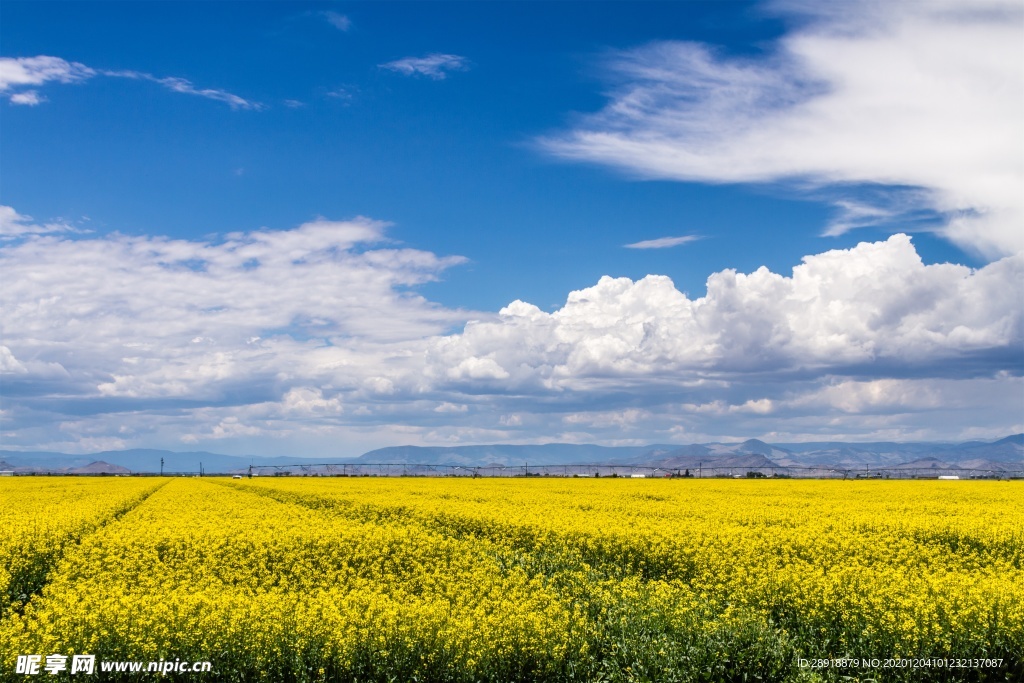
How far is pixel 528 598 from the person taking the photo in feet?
61.4

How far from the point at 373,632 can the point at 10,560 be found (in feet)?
44.4

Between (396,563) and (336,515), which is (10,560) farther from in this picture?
(336,515)

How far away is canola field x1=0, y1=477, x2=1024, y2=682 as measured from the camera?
15.1 metres

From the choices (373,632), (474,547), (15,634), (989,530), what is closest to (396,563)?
(474,547)

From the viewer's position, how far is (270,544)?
2473 centimetres

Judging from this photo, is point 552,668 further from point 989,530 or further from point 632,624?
point 989,530

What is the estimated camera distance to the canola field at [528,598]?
15.1m

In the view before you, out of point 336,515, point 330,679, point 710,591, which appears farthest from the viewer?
point 336,515

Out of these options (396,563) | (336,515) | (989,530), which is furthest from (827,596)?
(336,515)

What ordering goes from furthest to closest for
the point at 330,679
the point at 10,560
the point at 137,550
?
the point at 137,550 < the point at 10,560 < the point at 330,679

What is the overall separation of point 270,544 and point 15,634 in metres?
9.56

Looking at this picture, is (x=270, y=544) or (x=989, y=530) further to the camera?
(x=989, y=530)

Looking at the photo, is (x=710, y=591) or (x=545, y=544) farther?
(x=545, y=544)

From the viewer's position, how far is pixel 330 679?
14805mm
